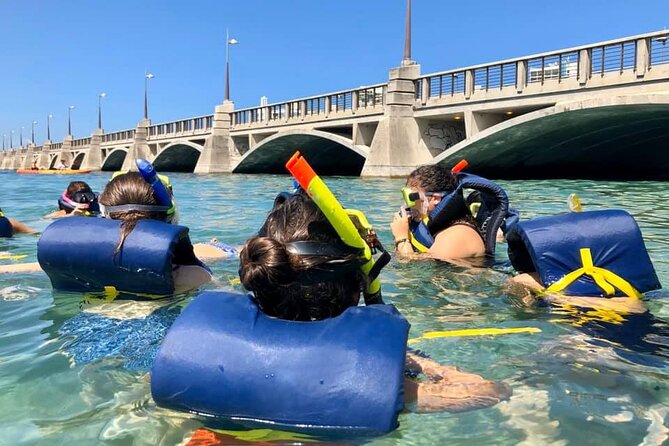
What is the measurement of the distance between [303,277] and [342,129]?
124 ft

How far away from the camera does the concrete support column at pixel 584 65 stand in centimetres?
2053

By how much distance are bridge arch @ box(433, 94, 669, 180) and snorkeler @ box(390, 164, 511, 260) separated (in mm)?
14241

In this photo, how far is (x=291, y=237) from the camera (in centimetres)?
219

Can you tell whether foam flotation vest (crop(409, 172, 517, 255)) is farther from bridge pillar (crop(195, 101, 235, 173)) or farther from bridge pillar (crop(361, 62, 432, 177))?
bridge pillar (crop(195, 101, 235, 173))

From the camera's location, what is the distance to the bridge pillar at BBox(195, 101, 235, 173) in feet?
155

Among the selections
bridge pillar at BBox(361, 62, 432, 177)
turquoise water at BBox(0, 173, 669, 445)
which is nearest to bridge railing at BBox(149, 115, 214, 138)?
bridge pillar at BBox(361, 62, 432, 177)

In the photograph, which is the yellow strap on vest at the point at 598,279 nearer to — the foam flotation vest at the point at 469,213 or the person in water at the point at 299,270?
the foam flotation vest at the point at 469,213

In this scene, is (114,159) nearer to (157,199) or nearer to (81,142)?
(81,142)

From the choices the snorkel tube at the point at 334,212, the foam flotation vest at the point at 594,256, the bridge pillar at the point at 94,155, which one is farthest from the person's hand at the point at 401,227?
the bridge pillar at the point at 94,155

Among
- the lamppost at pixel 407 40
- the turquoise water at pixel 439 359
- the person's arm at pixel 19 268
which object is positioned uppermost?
the lamppost at pixel 407 40

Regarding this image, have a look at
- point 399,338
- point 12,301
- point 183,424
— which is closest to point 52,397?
point 183,424

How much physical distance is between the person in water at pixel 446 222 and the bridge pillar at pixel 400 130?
2365 centimetres

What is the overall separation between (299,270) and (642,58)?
19841 mm

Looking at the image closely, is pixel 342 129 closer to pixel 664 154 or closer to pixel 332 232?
pixel 664 154
